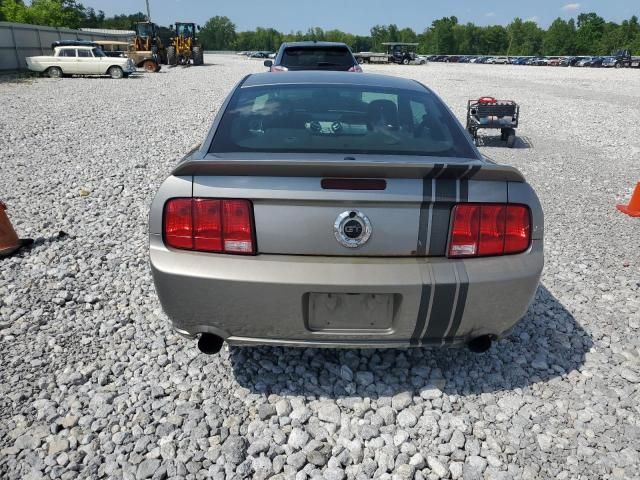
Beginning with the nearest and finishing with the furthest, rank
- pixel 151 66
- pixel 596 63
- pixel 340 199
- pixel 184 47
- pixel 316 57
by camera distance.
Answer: pixel 340 199 → pixel 316 57 → pixel 151 66 → pixel 184 47 → pixel 596 63

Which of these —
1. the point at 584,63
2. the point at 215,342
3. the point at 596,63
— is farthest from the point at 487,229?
the point at 596,63

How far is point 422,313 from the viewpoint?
7.09 feet

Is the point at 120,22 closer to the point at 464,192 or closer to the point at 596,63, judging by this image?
the point at 596,63

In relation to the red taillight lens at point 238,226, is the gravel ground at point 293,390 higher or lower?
lower

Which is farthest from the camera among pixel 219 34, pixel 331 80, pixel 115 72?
pixel 219 34

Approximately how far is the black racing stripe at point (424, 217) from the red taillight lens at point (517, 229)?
0.41 m

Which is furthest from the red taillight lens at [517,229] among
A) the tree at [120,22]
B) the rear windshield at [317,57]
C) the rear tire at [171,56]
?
the tree at [120,22]

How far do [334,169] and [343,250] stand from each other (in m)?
0.36

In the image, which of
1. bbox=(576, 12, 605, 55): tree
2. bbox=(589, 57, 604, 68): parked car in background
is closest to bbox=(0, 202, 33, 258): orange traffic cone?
bbox=(589, 57, 604, 68): parked car in background

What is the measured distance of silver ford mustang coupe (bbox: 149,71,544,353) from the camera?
207cm

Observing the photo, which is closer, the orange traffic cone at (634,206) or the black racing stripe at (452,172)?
the black racing stripe at (452,172)

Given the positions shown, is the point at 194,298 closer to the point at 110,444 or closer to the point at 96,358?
the point at 110,444

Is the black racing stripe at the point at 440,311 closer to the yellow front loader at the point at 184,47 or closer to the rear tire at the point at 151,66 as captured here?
the rear tire at the point at 151,66

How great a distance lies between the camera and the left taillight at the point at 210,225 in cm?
210
